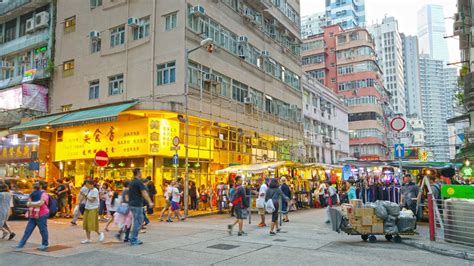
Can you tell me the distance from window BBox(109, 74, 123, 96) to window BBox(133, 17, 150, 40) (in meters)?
2.61

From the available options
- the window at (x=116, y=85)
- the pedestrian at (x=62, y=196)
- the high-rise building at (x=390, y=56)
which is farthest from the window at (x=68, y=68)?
the high-rise building at (x=390, y=56)

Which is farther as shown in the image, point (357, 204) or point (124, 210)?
point (124, 210)

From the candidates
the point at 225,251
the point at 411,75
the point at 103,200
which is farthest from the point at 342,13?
the point at 225,251

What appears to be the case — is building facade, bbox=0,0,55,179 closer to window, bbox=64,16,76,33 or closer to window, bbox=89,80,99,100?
window, bbox=64,16,76,33

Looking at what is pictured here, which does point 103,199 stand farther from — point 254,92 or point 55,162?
point 254,92

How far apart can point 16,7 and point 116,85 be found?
1332 cm

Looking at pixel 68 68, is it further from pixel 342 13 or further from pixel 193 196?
pixel 342 13

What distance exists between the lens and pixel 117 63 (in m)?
24.3

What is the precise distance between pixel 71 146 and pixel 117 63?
585 cm

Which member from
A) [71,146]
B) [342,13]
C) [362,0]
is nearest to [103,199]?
[71,146]

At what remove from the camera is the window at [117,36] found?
24453 mm

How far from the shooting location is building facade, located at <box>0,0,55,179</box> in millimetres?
27562

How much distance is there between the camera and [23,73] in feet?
101

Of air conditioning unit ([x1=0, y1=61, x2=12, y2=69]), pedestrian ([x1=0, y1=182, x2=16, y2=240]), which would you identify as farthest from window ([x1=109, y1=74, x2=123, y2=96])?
pedestrian ([x1=0, y1=182, x2=16, y2=240])
